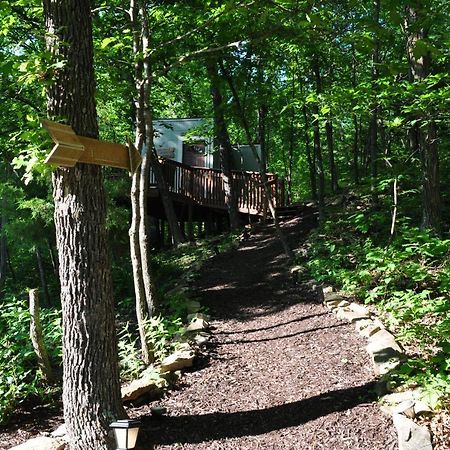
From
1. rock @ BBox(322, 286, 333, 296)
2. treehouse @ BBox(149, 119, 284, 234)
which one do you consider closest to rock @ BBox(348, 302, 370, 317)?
rock @ BBox(322, 286, 333, 296)

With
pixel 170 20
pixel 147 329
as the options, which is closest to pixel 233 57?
pixel 170 20

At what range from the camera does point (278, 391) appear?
450cm

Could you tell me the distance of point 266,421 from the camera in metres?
3.98

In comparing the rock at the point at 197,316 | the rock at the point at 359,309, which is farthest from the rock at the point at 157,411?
the rock at the point at 359,309

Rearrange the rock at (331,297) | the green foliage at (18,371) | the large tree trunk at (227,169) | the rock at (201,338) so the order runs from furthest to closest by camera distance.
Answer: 1. the large tree trunk at (227,169)
2. the rock at (331,297)
3. the rock at (201,338)
4. the green foliage at (18,371)

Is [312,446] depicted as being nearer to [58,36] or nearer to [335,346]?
[335,346]

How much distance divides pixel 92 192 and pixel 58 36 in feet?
4.00

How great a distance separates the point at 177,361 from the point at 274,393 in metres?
1.18

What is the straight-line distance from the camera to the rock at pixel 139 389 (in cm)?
436

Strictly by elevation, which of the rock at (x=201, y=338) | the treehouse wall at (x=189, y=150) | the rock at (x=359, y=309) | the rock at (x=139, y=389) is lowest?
the rock at (x=139, y=389)

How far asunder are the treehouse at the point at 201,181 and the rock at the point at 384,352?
9098 mm

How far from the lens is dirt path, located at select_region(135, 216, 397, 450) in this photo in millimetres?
3701

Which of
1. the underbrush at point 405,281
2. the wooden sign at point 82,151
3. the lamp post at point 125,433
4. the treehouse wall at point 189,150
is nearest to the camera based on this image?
the lamp post at point 125,433

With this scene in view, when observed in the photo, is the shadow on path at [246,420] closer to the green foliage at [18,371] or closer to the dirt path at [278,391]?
the dirt path at [278,391]
